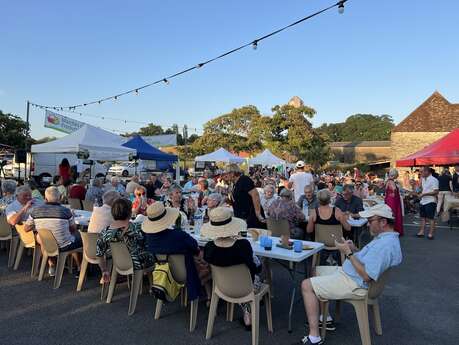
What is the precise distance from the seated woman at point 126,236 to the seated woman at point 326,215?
215cm

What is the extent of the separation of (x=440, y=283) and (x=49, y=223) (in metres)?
5.31

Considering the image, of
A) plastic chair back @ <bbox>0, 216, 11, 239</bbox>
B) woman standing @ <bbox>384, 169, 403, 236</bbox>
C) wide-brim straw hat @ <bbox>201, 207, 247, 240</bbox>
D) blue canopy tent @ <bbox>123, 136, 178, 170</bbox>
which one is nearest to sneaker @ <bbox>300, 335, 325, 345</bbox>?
wide-brim straw hat @ <bbox>201, 207, 247, 240</bbox>

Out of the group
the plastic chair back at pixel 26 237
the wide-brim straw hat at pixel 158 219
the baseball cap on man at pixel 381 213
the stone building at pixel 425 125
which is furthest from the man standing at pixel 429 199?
the stone building at pixel 425 125

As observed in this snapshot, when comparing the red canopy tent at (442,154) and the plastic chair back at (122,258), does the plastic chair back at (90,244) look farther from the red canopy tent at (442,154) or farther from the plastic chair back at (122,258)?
the red canopy tent at (442,154)

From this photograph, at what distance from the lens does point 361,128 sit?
93.6 m

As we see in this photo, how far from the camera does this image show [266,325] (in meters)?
3.46

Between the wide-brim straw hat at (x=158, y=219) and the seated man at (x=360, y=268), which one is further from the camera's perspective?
the wide-brim straw hat at (x=158, y=219)

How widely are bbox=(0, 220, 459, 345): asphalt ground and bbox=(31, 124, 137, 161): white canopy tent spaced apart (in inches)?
205

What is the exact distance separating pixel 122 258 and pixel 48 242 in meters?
1.34

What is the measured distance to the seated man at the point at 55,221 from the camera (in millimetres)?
4535

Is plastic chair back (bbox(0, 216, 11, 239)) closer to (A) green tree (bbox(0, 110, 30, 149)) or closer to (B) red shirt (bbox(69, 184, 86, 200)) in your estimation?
(B) red shirt (bbox(69, 184, 86, 200))

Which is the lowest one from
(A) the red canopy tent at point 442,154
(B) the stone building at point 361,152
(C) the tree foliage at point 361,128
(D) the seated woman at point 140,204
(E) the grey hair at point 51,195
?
(D) the seated woman at point 140,204

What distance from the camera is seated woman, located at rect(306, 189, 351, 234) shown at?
4.48 meters

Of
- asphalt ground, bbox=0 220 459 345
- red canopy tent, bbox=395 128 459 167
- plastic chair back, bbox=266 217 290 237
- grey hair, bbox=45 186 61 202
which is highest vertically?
red canopy tent, bbox=395 128 459 167
